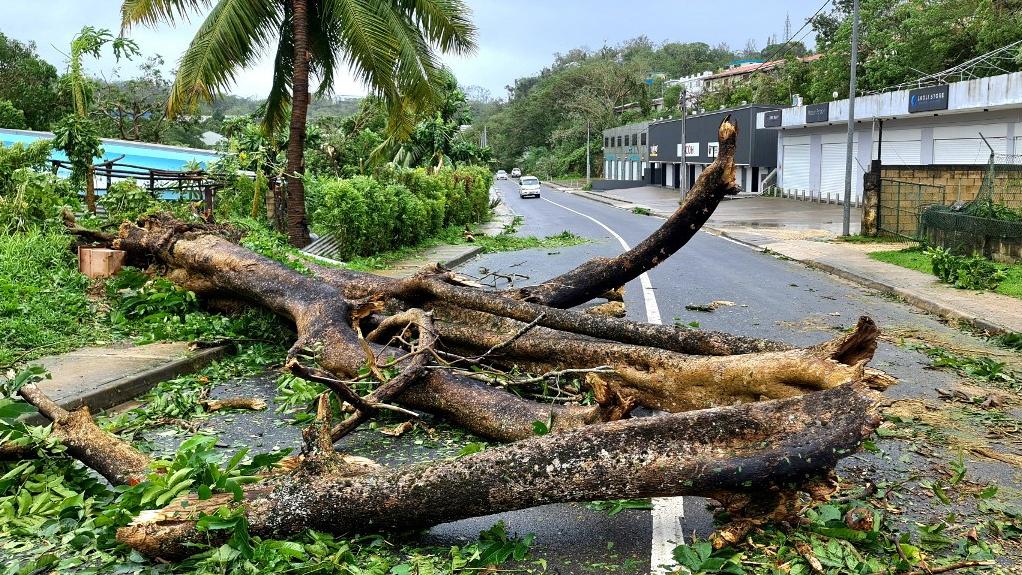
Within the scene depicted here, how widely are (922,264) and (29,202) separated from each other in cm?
1576

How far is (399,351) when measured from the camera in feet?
24.0

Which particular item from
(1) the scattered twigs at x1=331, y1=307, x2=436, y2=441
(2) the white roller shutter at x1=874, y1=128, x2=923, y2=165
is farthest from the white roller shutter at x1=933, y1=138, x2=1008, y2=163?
(1) the scattered twigs at x1=331, y1=307, x2=436, y2=441

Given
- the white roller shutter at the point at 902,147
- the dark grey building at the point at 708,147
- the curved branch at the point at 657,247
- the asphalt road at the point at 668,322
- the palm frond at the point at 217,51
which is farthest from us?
the dark grey building at the point at 708,147

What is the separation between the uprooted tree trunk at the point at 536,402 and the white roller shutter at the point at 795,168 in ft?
138

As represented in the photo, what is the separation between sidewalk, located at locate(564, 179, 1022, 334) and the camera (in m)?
12.0

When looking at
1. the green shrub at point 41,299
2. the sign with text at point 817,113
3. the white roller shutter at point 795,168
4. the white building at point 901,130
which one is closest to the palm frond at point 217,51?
the green shrub at point 41,299

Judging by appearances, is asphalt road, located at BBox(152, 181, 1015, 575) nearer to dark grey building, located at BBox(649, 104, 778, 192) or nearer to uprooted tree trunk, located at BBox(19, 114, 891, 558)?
uprooted tree trunk, located at BBox(19, 114, 891, 558)

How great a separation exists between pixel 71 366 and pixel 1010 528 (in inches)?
286

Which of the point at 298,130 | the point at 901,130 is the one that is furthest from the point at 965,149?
the point at 298,130

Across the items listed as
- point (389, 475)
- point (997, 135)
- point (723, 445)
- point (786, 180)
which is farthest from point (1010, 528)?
point (786, 180)

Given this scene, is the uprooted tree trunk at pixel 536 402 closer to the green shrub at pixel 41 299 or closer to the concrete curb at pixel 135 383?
the concrete curb at pixel 135 383

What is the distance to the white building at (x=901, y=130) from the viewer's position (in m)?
32.1

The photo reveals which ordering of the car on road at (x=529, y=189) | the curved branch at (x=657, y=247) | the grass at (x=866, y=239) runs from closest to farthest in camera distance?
the curved branch at (x=657, y=247) → the grass at (x=866, y=239) → the car on road at (x=529, y=189)

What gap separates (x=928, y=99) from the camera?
3459 cm
